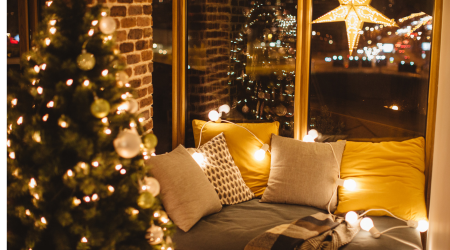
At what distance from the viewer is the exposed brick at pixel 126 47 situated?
2.54m

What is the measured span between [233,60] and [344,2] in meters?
1.00

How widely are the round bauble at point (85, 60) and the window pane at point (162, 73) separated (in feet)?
6.00

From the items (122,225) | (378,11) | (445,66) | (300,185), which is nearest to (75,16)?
(122,225)

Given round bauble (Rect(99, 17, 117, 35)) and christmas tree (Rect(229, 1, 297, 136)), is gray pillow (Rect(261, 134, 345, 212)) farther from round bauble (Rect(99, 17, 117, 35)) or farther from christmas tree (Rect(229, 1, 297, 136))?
round bauble (Rect(99, 17, 117, 35))

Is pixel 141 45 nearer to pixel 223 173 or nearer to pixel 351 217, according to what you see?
pixel 223 173

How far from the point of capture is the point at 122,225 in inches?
56.6

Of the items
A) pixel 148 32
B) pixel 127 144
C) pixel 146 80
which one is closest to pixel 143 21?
pixel 148 32

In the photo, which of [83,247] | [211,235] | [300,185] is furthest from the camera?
[300,185]

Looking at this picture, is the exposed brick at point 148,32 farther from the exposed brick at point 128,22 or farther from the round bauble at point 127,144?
the round bauble at point 127,144

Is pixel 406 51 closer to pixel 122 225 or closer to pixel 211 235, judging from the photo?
pixel 211 235

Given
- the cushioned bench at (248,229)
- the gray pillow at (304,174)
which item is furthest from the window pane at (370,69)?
the cushioned bench at (248,229)

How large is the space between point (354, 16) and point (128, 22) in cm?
171

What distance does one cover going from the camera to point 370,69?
306 cm

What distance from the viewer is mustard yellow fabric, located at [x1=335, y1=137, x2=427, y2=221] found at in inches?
104
